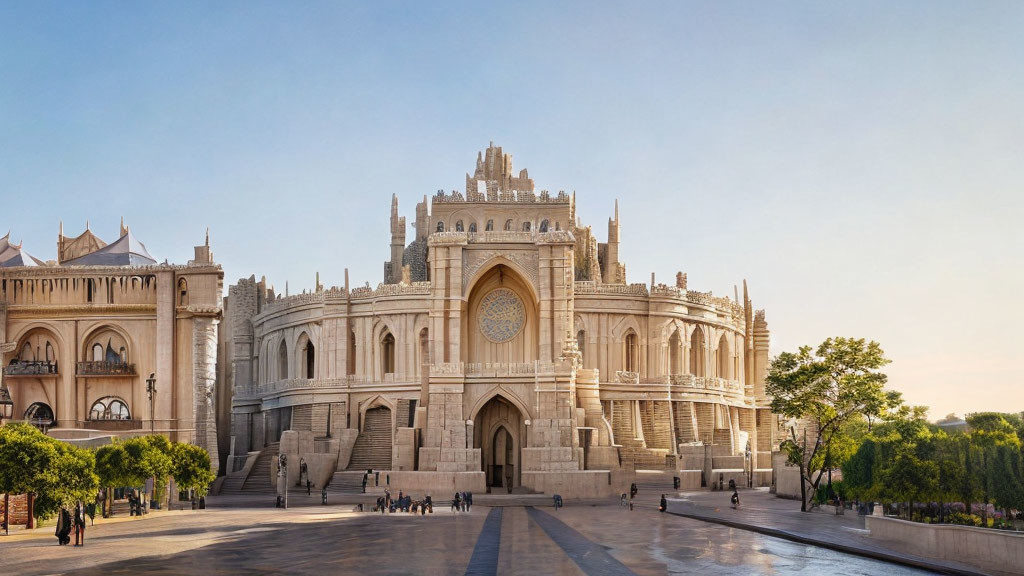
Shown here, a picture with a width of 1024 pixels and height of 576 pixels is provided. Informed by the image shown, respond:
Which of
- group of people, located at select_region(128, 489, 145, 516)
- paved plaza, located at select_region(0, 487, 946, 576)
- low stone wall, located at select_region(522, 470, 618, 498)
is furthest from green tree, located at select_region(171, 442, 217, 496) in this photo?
low stone wall, located at select_region(522, 470, 618, 498)

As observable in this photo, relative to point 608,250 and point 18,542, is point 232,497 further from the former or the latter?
point 608,250

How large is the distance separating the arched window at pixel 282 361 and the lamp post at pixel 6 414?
94.7ft

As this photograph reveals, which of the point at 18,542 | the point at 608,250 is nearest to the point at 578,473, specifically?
the point at 18,542

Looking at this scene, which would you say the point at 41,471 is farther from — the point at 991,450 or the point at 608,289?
the point at 608,289

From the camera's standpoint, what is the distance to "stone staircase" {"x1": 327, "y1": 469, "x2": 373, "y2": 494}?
68.9 meters

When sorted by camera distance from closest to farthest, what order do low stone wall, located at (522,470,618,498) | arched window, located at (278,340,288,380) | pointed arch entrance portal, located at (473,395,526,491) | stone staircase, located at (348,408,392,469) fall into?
low stone wall, located at (522,470,618,498) → pointed arch entrance portal, located at (473,395,526,491) → stone staircase, located at (348,408,392,469) → arched window, located at (278,340,288,380)

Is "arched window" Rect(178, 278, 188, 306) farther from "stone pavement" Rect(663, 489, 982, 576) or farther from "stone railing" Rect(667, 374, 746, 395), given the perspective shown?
"stone railing" Rect(667, 374, 746, 395)

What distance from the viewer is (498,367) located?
6550 cm

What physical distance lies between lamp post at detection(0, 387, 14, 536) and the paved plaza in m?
0.80

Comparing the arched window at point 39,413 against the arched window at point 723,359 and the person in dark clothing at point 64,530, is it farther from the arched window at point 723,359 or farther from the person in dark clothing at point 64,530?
the arched window at point 723,359

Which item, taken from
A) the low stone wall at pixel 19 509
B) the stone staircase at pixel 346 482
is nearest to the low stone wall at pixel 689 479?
the stone staircase at pixel 346 482

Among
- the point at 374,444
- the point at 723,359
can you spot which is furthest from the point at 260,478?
the point at 723,359

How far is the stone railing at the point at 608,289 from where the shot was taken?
84.1 m

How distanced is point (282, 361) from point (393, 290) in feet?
41.5
